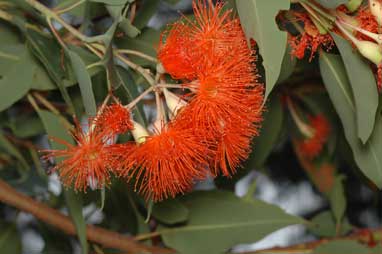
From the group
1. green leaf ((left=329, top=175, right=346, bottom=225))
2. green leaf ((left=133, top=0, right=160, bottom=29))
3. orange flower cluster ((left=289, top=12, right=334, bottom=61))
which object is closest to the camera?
orange flower cluster ((left=289, top=12, right=334, bottom=61))

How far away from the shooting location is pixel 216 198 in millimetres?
1355

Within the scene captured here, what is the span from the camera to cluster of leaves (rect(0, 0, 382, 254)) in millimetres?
929

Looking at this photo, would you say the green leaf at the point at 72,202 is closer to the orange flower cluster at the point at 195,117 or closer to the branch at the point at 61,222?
the branch at the point at 61,222

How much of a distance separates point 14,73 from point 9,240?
0.41 metres

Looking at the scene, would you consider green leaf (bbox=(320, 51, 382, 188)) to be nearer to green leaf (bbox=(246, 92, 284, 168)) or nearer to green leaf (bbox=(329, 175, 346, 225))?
green leaf (bbox=(246, 92, 284, 168))

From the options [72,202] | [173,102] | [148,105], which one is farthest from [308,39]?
[148,105]

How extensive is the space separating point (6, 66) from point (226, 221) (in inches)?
18.0

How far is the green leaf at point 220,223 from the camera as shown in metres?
1.31

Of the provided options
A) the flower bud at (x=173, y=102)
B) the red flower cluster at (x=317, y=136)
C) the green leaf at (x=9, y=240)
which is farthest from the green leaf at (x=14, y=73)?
the red flower cluster at (x=317, y=136)

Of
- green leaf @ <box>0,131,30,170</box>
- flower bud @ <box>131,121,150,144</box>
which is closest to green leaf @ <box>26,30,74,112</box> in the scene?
flower bud @ <box>131,121,150,144</box>

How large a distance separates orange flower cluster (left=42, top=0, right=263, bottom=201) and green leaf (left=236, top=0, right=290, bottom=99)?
0.04 meters

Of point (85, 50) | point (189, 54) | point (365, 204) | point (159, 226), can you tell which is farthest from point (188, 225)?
point (365, 204)

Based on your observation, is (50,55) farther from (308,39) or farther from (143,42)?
(308,39)

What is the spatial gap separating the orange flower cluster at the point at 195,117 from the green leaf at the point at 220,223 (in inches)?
14.2
